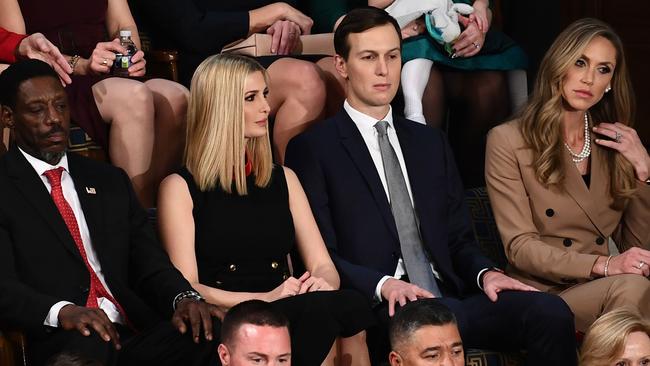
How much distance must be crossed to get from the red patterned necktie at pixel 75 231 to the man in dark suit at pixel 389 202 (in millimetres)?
828

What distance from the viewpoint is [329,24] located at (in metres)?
5.95

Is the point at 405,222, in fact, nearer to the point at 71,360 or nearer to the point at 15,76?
the point at 15,76

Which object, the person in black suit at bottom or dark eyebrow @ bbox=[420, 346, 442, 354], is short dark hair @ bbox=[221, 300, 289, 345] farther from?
dark eyebrow @ bbox=[420, 346, 442, 354]

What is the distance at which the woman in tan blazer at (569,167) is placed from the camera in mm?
5148

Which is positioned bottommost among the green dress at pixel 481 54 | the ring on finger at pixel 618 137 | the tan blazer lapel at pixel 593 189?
the tan blazer lapel at pixel 593 189

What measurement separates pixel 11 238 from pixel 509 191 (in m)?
1.78

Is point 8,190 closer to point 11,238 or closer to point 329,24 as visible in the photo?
point 11,238

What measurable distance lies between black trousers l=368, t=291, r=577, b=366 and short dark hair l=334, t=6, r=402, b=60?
0.97m

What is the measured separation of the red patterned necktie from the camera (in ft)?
14.5

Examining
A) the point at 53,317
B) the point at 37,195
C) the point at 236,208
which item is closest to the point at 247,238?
the point at 236,208

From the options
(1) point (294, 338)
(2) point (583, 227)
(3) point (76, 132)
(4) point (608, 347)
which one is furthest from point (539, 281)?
(3) point (76, 132)

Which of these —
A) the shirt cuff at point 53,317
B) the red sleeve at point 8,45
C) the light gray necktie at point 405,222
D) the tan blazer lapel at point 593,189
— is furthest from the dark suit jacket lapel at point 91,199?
the tan blazer lapel at point 593,189

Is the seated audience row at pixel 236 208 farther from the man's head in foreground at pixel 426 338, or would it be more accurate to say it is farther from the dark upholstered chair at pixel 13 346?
the dark upholstered chair at pixel 13 346

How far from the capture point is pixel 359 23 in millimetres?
5145
